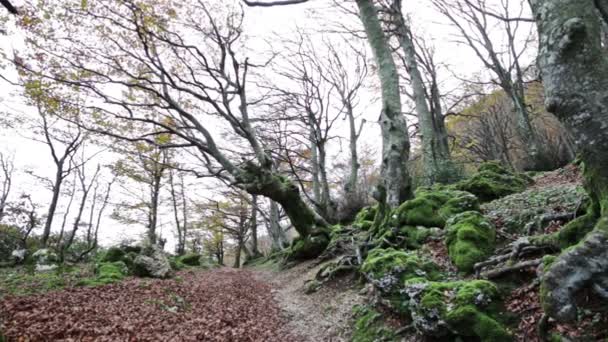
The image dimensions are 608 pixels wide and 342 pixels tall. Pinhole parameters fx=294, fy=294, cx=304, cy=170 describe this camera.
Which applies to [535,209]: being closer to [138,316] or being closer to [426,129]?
[138,316]

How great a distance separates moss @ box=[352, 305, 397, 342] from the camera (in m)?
3.65

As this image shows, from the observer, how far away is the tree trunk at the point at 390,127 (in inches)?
261

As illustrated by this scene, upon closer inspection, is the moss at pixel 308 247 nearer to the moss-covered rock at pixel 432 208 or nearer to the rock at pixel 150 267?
the moss-covered rock at pixel 432 208

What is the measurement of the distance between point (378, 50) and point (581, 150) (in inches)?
210

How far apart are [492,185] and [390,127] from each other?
3.53 m

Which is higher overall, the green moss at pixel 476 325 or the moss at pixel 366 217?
the moss at pixel 366 217

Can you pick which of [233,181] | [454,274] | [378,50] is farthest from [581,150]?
[233,181]

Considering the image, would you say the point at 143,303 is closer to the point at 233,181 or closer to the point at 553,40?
the point at 233,181

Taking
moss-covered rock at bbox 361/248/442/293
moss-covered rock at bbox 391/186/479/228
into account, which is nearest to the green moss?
moss-covered rock at bbox 361/248/442/293

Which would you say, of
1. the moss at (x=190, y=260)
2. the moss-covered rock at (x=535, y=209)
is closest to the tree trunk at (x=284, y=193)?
the moss-covered rock at (x=535, y=209)

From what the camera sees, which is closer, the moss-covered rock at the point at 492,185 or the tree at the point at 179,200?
the moss-covered rock at the point at 492,185

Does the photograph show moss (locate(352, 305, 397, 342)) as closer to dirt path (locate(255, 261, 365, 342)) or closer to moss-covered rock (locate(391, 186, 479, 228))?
dirt path (locate(255, 261, 365, 342))

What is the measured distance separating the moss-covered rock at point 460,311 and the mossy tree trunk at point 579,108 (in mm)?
598

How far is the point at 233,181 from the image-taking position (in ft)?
29.9
